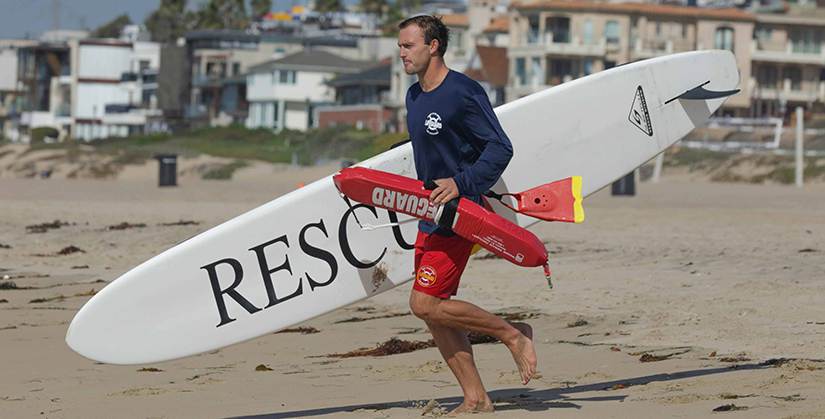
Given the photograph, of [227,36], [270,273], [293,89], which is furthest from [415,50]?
[227,36]

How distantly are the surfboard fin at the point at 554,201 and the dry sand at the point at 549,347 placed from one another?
715 millimetres

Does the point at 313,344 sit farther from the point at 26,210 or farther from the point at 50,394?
the point at 26,210

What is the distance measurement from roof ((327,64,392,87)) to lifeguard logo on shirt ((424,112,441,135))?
170 feet

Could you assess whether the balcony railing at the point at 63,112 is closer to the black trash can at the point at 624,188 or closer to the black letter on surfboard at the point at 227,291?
the black trash can at the point at 624,188

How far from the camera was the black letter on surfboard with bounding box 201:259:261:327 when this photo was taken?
409cm

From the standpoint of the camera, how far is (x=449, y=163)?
138 inches

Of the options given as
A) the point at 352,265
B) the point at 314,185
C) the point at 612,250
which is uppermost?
the point at 314,185

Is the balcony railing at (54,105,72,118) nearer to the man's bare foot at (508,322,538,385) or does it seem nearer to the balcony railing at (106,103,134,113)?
the balcony railing at (106,103,134,113)

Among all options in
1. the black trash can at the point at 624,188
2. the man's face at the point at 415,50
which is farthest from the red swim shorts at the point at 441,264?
the black trash can at the point at 624,188

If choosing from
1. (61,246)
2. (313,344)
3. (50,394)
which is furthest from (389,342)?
(61,246)

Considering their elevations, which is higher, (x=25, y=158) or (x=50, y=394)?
(x=50, y=394)

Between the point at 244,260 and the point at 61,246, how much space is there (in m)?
6.65

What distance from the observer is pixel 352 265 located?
14.0 ft

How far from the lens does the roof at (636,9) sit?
46812 mm
